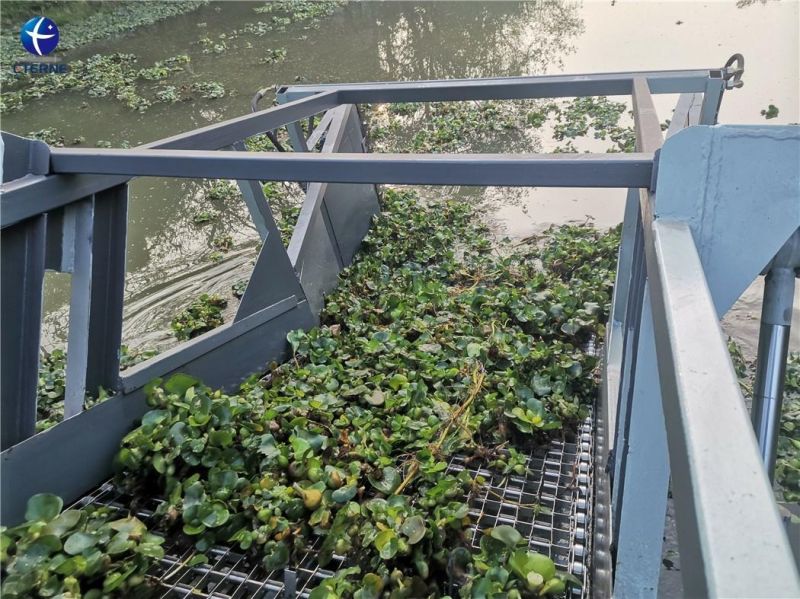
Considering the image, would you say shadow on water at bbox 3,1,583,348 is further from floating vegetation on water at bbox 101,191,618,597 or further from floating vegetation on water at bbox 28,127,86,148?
floating vegetation on water at bbox 101,191,618,597

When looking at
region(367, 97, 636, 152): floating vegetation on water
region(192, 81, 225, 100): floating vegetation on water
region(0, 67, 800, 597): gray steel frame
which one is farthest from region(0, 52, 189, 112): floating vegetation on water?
region(0, 67, 800, 597): gray steel frame

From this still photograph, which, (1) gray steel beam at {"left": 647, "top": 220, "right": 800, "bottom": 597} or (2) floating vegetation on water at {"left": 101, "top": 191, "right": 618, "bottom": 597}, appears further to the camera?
(2) floating vegetation on water at {"left": 101, "top": 191, "right": 618, "bottom": 597}

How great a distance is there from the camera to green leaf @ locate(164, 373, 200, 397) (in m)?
1.99

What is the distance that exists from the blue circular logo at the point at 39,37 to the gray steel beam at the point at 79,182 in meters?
9.13

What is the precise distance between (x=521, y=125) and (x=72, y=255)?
4.72m

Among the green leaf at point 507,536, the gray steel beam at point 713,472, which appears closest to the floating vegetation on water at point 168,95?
the green leaf at point 507,536

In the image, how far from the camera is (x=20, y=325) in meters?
1.69

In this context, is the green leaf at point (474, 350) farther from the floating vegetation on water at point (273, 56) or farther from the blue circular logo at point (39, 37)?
the blue circular logo at point (39, 37)

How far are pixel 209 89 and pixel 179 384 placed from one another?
20.6ft

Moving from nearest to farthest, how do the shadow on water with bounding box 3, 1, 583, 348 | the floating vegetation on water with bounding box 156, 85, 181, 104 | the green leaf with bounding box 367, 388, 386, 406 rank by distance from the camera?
the green leaf with bounding box 367, 388, 386, 406 → the shadow on water with bounding box 3, 1, 583, 348 → the floating vegetation on water with bounding box 156, 85, 181, 104

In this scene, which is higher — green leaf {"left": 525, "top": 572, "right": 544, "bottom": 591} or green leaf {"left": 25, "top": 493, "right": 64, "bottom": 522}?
green leaf {"left": 25, "top": 493, "right": 64, "bottom": 522}

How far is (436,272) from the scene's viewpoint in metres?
3.23

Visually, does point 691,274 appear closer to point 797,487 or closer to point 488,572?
point 488,572

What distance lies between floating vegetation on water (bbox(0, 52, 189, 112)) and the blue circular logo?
0.84 meters
